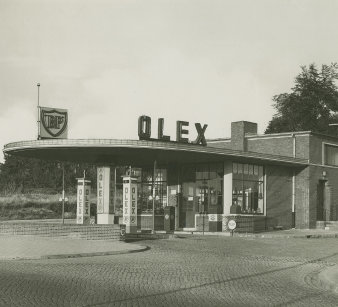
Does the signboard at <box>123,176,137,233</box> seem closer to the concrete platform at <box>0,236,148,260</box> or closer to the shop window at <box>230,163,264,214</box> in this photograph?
the concrete platform at <box>0,236,148,260</box>

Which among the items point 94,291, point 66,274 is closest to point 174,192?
point 66,274

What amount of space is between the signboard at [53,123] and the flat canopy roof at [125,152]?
3.27 ft

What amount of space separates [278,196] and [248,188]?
2668 millimetres

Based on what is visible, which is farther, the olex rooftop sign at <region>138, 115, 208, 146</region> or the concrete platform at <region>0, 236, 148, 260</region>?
the olex rooftop sign at <region>138, 115, 208, 146</region>

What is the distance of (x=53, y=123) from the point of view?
100 feet

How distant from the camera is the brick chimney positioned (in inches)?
1604

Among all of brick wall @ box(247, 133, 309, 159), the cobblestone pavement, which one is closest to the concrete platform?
the cobblestone pavement

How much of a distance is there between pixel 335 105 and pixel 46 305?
60221 millimetres

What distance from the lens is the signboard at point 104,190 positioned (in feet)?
91.7

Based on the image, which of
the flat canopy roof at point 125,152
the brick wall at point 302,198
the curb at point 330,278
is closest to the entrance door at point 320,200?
the brick wall at point 302,198

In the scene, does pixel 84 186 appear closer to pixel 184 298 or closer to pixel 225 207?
pixel 225 207

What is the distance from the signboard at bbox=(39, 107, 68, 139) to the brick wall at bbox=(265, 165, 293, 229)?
37.5ft

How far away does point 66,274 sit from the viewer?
527 inches

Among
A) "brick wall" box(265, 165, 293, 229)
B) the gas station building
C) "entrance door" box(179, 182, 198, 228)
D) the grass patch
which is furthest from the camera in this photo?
the grass patch
